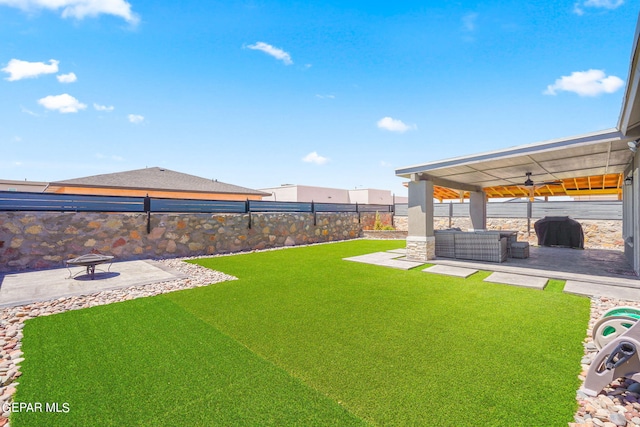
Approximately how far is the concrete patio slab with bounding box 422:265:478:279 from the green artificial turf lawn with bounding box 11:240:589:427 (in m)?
1.53

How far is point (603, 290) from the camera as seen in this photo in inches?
212

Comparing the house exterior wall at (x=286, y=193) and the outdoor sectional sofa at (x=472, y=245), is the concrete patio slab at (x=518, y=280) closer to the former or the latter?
the outdoor sectional sofa at (x=472, y=245)

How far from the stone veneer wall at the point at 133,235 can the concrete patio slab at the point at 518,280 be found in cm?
877

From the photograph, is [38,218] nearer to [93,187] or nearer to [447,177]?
[93,187]

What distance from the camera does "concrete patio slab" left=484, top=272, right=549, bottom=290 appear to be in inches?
231

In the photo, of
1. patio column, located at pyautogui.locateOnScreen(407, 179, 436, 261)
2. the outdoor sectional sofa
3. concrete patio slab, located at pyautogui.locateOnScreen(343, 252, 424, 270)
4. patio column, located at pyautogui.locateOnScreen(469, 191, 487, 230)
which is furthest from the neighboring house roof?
patio column, located at pyautogui.locateOnScreen(469, 191, 487, 230)

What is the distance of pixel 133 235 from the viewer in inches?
366

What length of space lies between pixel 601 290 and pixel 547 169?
15.0ft

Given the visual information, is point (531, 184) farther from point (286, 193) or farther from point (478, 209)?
point (286, 193)

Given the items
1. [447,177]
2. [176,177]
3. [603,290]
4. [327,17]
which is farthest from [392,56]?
[176,177]

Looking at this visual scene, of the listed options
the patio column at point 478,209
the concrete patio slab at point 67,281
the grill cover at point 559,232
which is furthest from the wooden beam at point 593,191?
the concrete patio slab at point 67,281

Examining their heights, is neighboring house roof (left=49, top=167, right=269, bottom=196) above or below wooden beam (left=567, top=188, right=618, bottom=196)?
above

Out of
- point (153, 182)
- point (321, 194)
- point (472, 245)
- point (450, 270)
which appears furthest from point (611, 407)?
point (321, 194)

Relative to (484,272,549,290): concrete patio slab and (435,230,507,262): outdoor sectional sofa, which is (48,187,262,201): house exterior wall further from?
(484,272,549,290): concrete patio slab
